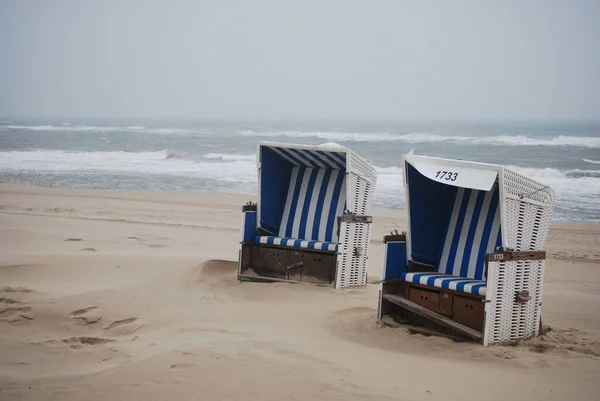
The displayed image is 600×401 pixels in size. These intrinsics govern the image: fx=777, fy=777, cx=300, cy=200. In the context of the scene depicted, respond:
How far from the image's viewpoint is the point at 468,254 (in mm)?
8156

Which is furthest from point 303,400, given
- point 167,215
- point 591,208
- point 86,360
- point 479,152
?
point 479,152

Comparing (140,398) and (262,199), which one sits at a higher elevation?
(262,199)

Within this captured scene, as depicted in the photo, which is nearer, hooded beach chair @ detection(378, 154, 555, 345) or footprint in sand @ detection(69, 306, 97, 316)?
hooded beach chair @ detection(378, 154, 555, 345)

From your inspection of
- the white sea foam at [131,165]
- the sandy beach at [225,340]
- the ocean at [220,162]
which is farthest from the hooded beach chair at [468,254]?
the white sea foam at [131,165]

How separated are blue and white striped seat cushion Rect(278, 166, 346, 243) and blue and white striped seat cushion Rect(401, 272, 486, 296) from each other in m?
2.69

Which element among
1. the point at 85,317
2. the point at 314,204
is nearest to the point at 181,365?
the point at 85,317

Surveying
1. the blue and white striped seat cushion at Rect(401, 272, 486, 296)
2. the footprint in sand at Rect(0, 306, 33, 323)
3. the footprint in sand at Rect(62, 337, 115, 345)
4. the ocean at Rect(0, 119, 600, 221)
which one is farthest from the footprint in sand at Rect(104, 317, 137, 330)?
the ocean at Rect(0, 119, 600, 221)

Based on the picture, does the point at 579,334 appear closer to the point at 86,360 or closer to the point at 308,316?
the point at 308,316

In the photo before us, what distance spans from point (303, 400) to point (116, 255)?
6964mm

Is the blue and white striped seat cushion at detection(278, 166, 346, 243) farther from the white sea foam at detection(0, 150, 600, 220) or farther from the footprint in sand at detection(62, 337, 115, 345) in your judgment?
the white sea foam at detection(0, 150, 600, 220)

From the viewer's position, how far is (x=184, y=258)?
39.1 feet

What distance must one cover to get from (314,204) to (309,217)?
0.19 meters

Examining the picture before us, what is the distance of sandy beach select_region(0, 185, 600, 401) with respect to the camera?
5.77m

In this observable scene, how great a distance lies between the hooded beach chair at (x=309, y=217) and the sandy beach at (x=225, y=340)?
0.40 m
